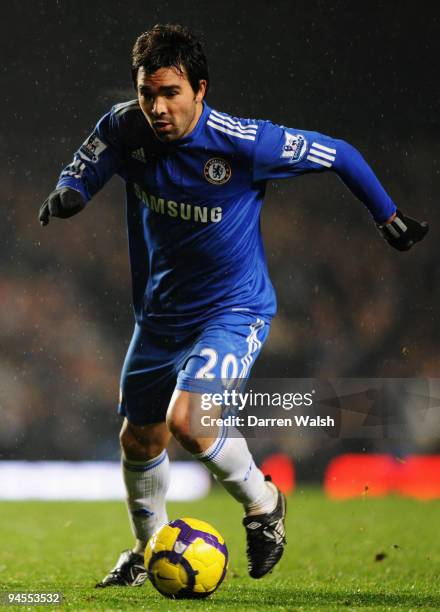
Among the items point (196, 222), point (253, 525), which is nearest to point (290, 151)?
point (196, 222)

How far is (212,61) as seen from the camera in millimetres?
4562

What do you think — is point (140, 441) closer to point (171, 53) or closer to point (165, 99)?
point (165, 99)

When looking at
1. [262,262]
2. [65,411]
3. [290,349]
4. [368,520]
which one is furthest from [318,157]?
[65,411]

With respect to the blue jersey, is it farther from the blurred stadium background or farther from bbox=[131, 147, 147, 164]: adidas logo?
the blurred stadium background

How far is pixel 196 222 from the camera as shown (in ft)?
11.3

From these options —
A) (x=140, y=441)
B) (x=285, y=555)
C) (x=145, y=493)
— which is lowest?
(x=285, y=555)

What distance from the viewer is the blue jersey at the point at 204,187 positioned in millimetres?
3367

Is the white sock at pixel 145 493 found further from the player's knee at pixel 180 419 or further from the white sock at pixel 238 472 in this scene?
the player's knee at pixel 180 419

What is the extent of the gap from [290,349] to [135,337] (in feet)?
19.5

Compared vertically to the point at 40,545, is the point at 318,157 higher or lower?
higher

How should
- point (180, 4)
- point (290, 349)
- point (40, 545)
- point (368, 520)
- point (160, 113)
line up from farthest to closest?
point (290, 349)
point (368, 520)
point (40, 545)
point (180, 4)
point (160, 113)

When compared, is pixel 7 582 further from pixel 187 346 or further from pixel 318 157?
pixel 318 157

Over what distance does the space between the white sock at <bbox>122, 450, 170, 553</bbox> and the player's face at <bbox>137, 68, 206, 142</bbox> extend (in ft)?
4.01

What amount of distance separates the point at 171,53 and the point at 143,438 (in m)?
1.38
